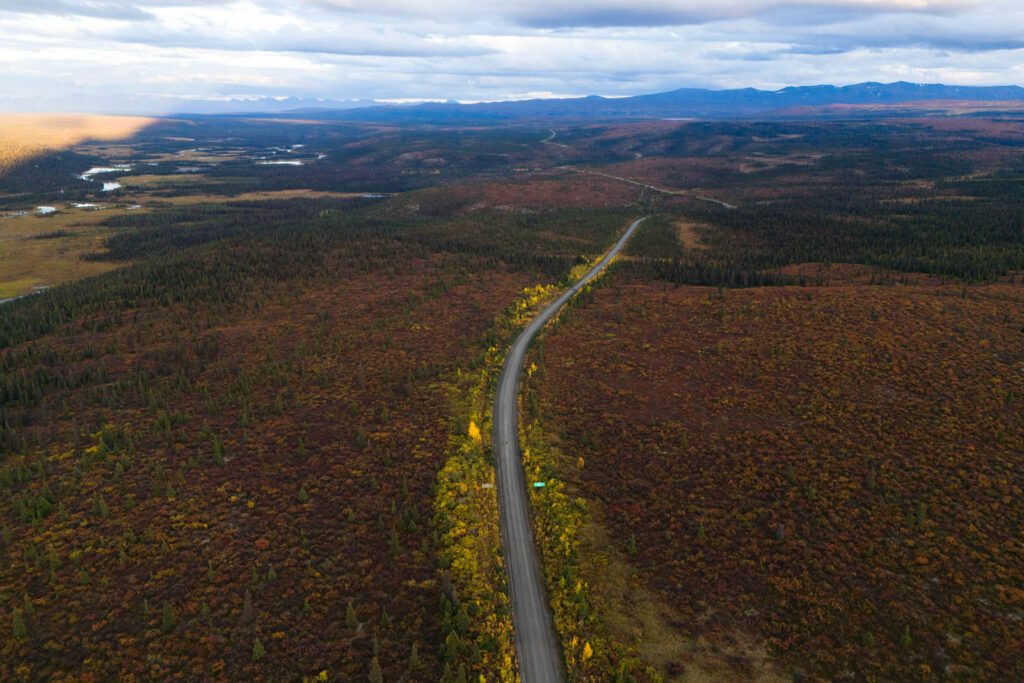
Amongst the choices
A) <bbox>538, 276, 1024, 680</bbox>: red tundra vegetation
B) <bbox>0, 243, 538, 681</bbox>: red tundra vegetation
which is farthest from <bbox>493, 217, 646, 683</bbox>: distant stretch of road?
<bbox>0, 243, 538, 681</bbox>: red tundra vegetation

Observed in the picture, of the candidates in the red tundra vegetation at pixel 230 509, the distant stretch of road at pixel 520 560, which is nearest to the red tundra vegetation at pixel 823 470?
the distant stretch of road at pixel 520 560

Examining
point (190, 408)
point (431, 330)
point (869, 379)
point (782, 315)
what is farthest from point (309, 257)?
point (869, 379)

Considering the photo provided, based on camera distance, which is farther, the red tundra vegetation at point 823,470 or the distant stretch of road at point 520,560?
the red tundra vegetation at point 823,470

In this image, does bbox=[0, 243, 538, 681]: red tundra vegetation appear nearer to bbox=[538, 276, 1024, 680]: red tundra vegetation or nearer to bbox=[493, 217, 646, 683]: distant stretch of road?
bbox=[493, 217, 646, 683]: distant stretch of road

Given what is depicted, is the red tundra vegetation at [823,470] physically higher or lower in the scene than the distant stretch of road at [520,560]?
higher

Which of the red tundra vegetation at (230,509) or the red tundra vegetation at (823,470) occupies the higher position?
the red tundra vegetation at (823,470)

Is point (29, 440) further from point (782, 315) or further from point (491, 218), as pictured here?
point (491, 218)

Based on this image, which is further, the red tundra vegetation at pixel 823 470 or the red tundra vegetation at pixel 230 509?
the red tundra vegetation at pixel 823 470

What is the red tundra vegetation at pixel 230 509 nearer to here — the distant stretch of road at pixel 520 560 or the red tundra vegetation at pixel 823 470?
the distant stretch of road at pixel 520 560

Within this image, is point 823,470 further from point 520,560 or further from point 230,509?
point 230,509
